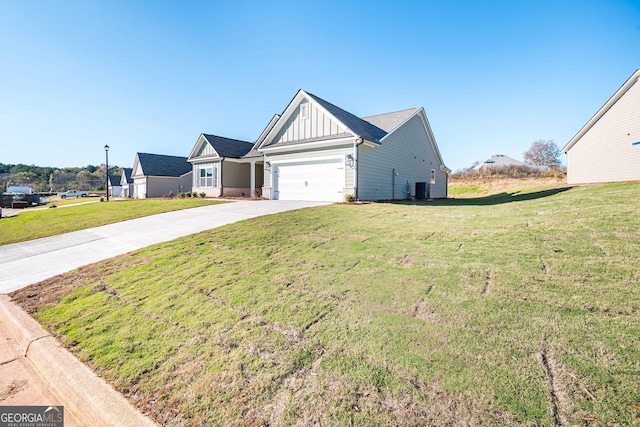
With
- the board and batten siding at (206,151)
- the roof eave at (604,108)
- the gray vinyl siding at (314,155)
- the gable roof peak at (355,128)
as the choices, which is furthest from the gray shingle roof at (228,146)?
the roof eave at (604,108)

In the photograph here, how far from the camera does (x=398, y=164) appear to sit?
53.9 feet

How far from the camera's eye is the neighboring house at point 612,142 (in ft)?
43.9

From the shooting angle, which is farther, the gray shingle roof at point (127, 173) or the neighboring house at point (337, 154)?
the gray shingle roof at point (127, 173)

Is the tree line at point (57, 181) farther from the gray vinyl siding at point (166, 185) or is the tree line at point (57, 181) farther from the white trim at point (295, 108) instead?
the white trim at point (295, 108)

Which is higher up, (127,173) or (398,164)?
(127,173)

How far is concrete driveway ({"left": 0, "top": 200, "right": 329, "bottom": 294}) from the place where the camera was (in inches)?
229

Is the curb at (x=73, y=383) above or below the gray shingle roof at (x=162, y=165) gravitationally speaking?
below

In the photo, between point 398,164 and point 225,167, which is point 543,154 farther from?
point 225,167


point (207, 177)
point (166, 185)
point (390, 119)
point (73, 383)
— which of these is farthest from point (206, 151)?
point (73, 383)

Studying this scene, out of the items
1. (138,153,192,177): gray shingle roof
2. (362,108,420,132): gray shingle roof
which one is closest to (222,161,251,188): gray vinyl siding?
(362,108,420,132): gray shingle roof

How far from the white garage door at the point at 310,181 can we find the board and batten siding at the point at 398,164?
1264 millimetres

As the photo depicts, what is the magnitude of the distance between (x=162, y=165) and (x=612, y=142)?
41070mm

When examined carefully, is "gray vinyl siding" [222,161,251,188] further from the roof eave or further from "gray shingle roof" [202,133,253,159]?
the roof eave

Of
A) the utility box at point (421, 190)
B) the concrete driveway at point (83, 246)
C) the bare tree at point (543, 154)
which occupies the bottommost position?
the concrete driveway at point (83, 246)
